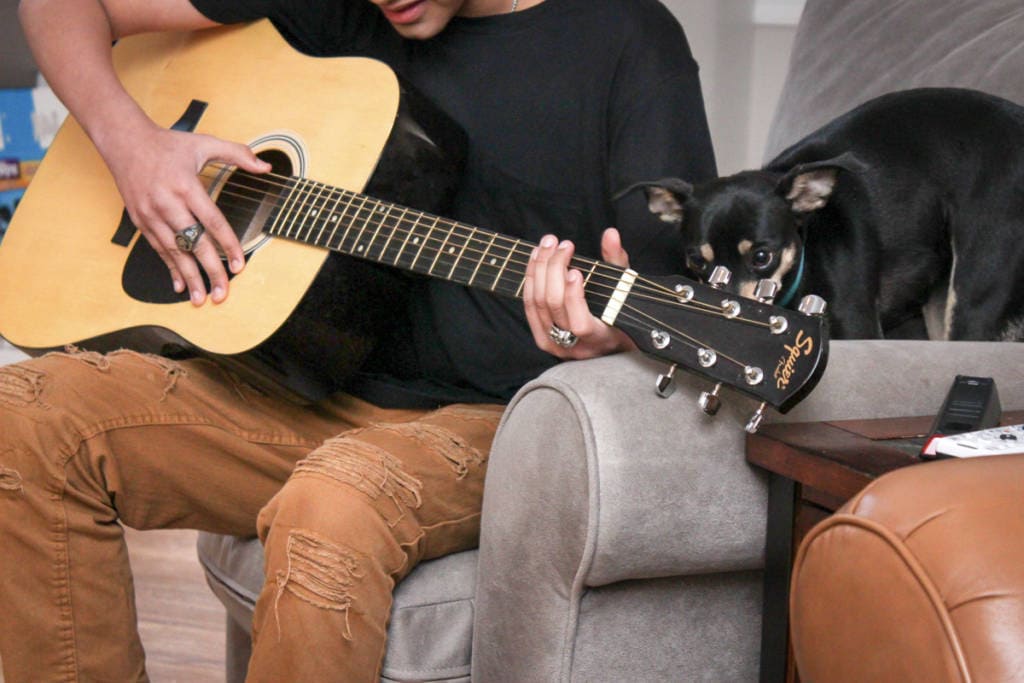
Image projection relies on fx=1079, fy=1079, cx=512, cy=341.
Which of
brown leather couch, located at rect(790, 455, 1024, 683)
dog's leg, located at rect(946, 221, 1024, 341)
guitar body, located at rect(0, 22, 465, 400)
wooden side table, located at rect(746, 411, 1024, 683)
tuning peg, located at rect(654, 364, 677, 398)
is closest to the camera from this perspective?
brown leather couch, located at rect(790, 455, 1024, 683)

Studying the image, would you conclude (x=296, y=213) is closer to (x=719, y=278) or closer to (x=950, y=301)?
(x=719, y=278)

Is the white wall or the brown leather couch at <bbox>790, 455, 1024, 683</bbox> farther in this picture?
the white wall

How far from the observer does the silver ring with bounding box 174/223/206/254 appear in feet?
4.09

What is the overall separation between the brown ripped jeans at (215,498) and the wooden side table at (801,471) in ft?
1.13

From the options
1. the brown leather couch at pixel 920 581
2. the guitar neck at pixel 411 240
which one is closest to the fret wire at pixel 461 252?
the guitar neck at pixel 411 240

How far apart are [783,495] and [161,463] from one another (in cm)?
69

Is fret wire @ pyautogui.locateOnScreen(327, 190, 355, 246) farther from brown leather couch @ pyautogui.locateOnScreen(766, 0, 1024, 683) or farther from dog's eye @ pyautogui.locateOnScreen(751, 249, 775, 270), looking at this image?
brown leather couch @ pyautogui.locateOnScreen(766, 0, 1024, 683)

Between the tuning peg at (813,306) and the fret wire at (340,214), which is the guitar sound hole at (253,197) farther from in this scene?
the tuning peg at (813,306)

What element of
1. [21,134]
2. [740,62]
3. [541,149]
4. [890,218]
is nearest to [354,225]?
[541,149]

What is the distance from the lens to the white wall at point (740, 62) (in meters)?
2.39

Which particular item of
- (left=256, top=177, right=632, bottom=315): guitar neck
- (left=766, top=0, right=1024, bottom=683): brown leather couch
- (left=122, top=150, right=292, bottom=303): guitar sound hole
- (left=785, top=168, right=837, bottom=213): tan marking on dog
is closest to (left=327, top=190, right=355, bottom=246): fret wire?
(left=256, top=177, right=632, bottom=315): guitar neck

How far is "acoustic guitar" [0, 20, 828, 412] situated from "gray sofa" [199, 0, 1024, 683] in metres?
0.08

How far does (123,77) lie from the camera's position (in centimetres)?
152

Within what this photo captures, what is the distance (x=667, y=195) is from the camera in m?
1.24
